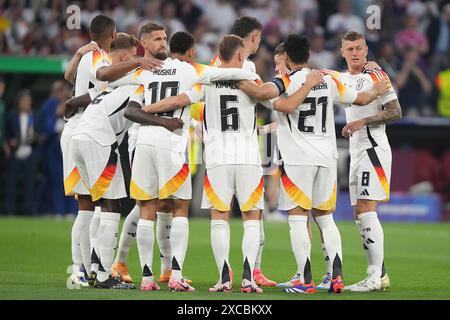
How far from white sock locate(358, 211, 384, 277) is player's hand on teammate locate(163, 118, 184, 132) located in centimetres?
233

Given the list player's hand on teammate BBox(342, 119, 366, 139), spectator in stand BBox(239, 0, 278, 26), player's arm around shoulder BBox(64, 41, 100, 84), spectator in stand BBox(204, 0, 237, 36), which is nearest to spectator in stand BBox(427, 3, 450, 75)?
spectator in stand BBox(239, 0, 278, 26)

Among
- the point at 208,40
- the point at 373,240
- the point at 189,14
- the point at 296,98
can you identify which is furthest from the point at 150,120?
the point at 189,14

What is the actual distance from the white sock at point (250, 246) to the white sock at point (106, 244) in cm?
141

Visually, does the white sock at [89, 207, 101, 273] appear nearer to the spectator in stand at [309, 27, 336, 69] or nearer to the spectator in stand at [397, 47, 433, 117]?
the spectator in stand at [309, 27, 336, 69]

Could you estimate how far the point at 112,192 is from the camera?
1060 centimetres

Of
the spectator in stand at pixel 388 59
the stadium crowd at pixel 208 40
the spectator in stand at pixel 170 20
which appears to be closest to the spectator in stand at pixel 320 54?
the stadium crowd at pixel 208 40

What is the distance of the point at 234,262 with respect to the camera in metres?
13.8

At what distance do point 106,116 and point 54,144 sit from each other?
37.4 feet

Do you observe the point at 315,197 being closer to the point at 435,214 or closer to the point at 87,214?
the point at 87,214

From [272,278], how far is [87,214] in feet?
7.97

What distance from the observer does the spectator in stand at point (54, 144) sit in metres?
21.6

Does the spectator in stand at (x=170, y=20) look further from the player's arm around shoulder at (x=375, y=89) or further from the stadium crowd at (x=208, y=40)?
the player's arm around shoulder at (x=375, y=89)

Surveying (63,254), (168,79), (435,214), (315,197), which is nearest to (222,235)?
(315,197)

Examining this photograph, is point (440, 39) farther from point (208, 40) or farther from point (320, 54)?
point (208, 40)
